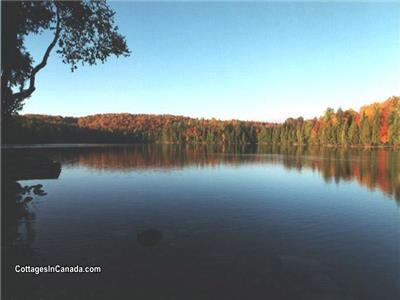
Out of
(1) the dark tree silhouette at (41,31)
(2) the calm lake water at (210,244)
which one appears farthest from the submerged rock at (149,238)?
(1) the dark tree silhouette at (41,31)

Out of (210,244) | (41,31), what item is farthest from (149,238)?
(41,31)

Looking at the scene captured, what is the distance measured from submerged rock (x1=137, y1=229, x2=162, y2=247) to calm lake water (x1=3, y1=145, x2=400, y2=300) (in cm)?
6

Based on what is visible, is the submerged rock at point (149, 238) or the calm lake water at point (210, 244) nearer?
the calm lake water at point (210, 244)

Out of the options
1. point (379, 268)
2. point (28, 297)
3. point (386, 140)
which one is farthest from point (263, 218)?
point (386, 140)

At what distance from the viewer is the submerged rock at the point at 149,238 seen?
20.6 metres

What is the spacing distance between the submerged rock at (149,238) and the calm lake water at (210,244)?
0.06 m

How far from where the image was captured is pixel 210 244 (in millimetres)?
21359

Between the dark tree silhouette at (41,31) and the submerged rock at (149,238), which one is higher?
the dark tree silhouette at (41,31)

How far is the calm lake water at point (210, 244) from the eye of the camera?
1555 centimetres

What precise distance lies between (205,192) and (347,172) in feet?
97.6

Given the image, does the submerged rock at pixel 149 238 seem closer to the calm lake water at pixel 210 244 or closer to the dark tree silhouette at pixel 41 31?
the calm lake water at pixel 210 244

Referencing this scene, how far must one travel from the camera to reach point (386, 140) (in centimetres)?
13962

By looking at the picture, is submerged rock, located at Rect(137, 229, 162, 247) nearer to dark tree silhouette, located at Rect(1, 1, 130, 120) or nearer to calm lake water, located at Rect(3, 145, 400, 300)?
calm lake water, located at Rect(3, 145, 400, 300)

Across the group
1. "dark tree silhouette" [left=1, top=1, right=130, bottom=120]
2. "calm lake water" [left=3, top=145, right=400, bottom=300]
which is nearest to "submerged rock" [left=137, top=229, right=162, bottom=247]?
"calm lake water" [left=3, top=145, right=400, bottom=300]
